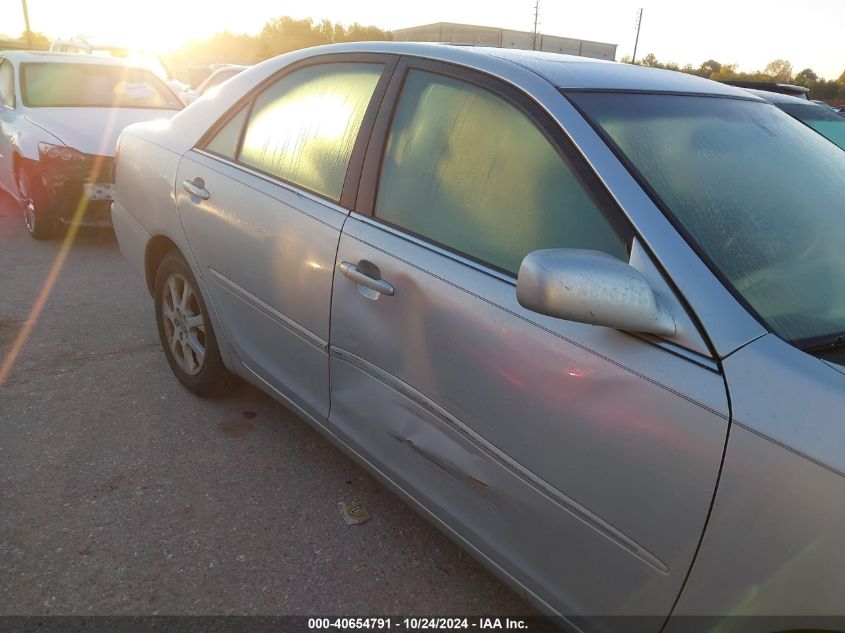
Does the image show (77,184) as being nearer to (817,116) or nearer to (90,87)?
(90,87)

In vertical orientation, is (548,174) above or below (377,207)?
above

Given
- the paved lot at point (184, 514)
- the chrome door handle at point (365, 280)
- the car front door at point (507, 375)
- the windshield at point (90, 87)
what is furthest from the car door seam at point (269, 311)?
the windshield at point (90, 87)

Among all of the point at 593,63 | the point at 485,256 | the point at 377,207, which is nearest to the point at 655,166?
the point at 485,256

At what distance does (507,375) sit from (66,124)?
18.3 ft

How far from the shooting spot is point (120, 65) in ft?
23.6

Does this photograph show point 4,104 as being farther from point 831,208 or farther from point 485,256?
point 831,208

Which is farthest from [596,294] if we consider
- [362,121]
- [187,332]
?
[187,332]

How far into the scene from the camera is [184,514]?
2.58m

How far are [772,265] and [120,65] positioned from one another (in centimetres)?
723

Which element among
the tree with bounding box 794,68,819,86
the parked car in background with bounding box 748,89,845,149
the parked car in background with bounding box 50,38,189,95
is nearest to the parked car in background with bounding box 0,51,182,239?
the parked car in background with bounding box 748,89,845,149

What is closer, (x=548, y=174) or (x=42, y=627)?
(x=548, y=174)

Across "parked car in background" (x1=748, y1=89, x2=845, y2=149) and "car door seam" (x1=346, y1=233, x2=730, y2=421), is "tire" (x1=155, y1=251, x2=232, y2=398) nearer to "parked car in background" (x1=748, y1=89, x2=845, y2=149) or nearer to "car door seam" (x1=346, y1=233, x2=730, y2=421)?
"car door seam" (x1=346, y1=233, x2=730, y2=421)

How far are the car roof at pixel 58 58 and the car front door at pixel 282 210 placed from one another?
4908 mm

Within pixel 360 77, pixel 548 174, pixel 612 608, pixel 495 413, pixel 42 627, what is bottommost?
pixel 42 627
